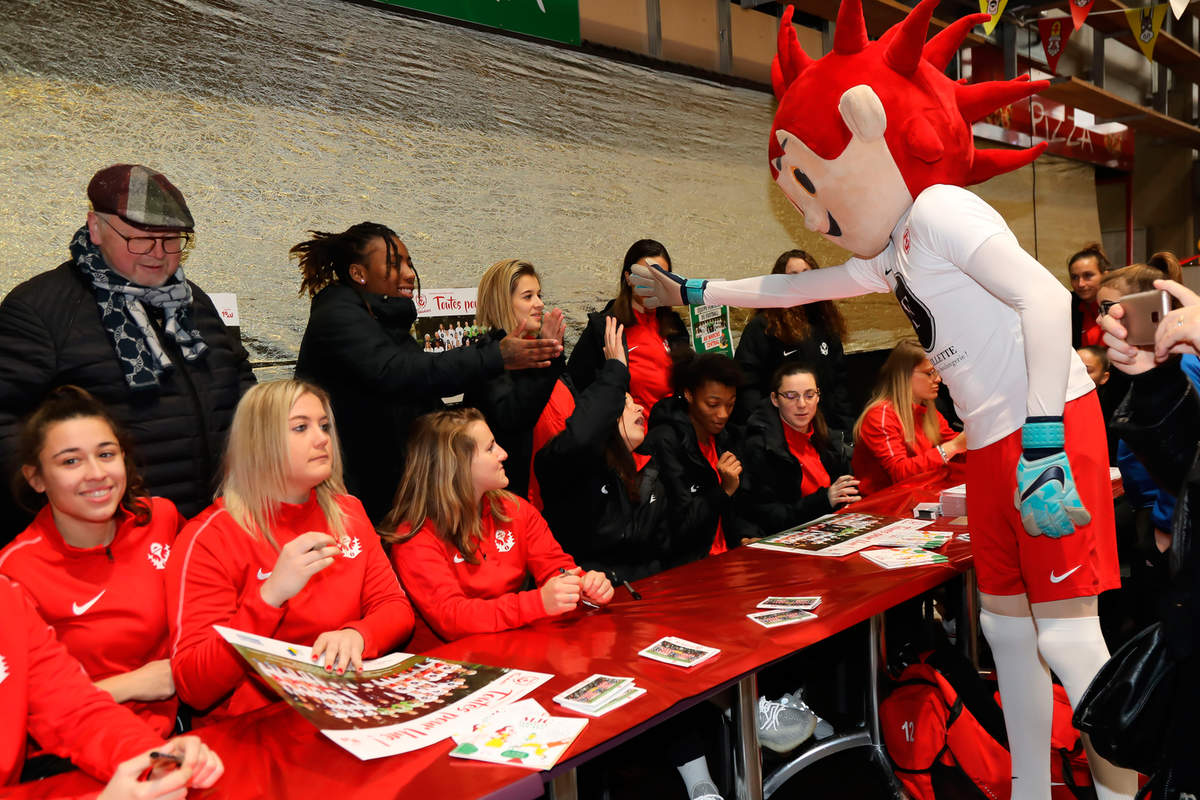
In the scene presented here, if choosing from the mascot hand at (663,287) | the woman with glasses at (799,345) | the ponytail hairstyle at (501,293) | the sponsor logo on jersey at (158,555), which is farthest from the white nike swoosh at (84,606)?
the woman with glasses at (799,345)

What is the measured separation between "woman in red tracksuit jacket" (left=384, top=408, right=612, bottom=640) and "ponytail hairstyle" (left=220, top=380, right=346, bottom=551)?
0.80 feet

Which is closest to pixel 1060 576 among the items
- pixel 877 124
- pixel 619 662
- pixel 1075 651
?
pixel 1075 651

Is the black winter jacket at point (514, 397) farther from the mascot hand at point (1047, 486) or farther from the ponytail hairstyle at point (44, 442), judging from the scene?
the mascot hand at point (1047, 486)

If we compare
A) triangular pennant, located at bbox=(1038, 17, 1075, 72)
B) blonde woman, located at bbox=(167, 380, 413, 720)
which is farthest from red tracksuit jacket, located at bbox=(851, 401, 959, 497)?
triangular pennant, located at bbox=(1038, 17, 1075, 72)

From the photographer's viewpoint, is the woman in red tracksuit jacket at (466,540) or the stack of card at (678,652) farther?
the woman in red tracksuit jacket at (466,540)

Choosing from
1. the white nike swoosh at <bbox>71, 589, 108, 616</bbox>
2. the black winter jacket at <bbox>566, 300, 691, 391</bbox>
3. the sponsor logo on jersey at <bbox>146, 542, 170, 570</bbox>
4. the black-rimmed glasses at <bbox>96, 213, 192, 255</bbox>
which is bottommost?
the white nike swoosh at <bbox>71, 589, 108, 616</bbox>

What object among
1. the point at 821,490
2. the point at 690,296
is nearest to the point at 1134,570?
the point at 821,490

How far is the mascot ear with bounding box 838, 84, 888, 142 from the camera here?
207 cm

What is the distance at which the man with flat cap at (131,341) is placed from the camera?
82.3 inches

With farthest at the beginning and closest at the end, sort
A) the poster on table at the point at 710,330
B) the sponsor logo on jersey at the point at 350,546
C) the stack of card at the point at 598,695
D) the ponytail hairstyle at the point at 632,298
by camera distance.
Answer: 1. the poster on table at the point at 710,330
2. the ponytail hairstyle at the point at 632,298
3. the sponsor logo on jersey at the point at 350,546
4. the stack of card at the point at 598,695

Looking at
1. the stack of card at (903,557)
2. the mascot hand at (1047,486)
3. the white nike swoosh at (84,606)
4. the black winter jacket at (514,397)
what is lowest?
the stack of card at (903,557)

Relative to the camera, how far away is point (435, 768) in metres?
1.44

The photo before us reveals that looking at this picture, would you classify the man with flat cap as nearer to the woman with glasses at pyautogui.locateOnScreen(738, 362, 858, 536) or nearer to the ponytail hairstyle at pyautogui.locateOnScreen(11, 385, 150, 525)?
the ponytail hairstyle at pyautogui.locateOnScreen(11, 385, 150, 525)

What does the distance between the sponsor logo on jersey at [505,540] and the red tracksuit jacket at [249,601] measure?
0.31 metres
